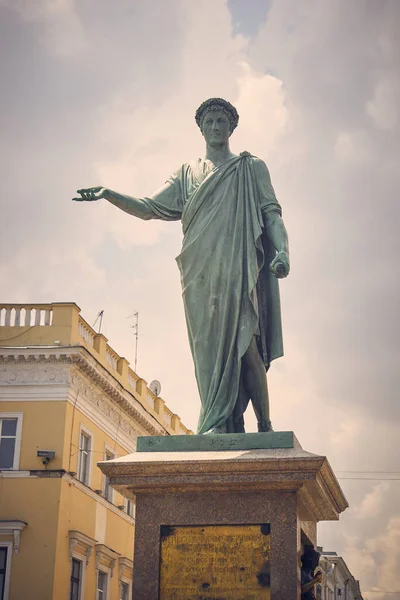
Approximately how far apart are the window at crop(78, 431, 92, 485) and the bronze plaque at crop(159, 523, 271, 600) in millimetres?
20794

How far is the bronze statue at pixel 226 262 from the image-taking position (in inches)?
332

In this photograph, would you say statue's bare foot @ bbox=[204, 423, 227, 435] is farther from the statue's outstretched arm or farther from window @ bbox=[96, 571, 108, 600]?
window @ bbox=[96, 571, 108, 600]

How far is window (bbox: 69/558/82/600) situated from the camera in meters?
27.0

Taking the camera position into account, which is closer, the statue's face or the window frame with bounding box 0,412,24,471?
the statue's face

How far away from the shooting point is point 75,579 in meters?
27.3

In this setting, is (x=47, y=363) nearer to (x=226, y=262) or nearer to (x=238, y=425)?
(x=226, y=262)

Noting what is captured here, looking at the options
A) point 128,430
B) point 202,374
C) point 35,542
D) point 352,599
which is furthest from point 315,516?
point 352,599

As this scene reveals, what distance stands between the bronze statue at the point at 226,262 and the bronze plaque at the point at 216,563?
0.92 metres

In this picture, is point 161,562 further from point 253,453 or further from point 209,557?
point 253,453

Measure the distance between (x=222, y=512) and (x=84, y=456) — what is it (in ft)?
70.3

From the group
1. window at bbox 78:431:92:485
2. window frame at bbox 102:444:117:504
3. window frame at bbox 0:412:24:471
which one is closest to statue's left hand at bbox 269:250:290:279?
window frame at bbox 0:412:24:471

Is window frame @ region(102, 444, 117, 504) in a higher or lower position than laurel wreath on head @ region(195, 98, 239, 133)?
higher

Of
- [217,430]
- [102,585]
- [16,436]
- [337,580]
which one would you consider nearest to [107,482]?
[102,585]

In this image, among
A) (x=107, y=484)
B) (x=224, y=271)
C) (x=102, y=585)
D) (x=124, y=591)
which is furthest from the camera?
(x=124, y=591)
